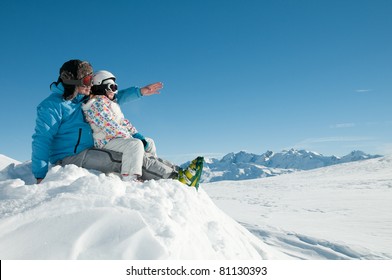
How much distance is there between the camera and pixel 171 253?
97.0 inches

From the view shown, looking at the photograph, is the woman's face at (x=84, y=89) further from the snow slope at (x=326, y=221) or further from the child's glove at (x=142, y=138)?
the snow slope at (x=326, y=221)

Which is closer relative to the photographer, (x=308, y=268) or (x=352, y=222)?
(x=308, y=268)

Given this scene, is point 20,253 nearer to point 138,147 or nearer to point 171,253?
point 171,253

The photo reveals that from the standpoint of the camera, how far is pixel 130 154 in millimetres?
4160

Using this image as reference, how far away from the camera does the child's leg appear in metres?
4.14

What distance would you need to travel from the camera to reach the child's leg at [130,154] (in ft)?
13.6

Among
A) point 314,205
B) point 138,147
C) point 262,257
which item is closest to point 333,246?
point 262,257

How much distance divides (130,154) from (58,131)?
1.02 m

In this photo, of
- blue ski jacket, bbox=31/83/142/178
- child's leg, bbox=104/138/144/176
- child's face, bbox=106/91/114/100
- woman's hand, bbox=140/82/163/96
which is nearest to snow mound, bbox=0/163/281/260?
blue ski jacket, bbox=31/83/142/178

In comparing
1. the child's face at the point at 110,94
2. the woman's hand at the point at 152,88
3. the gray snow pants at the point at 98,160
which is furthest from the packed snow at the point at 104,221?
the woman's hand at the point at 152,88

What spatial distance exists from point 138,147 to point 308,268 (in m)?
2.40

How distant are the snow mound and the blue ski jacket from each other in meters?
0.49

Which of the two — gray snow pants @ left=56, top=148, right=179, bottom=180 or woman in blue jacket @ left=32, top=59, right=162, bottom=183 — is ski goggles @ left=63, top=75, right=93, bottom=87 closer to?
woman in blue jacket @ left=32, top=59, right=162, bottom=183

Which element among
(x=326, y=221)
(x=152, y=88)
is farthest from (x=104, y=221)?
(x=326, y=221)
